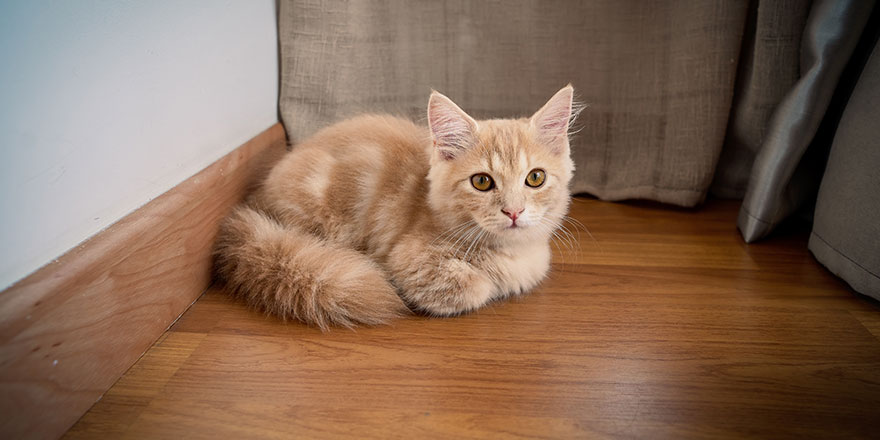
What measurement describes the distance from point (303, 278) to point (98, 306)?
0.38 m

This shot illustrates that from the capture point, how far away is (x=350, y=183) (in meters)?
1.37

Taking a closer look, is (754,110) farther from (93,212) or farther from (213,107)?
(93,212)

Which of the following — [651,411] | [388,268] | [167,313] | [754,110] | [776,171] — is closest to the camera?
[651,411]

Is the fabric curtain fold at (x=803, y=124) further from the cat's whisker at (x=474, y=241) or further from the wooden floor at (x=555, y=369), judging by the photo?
the cat's whisker at (x=474, y=241)

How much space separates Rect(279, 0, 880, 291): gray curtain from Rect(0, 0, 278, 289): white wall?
0.40 meters

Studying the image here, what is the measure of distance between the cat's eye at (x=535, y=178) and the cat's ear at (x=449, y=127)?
0.15 meters

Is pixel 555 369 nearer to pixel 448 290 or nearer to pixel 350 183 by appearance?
pixel 448 290

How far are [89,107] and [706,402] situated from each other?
119cm

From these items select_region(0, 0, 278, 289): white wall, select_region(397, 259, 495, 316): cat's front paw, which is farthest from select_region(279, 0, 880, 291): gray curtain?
select_region(397, 259, 495, 316): cat's front paw

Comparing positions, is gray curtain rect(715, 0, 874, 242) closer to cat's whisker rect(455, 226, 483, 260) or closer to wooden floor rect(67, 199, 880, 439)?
wooden floor rect(67, 199, 880, 439)

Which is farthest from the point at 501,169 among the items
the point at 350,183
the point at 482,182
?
the point at 350,183

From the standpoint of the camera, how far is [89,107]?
0.94 m

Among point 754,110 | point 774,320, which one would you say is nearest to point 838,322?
point 774,320

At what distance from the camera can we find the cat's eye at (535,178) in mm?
1226
